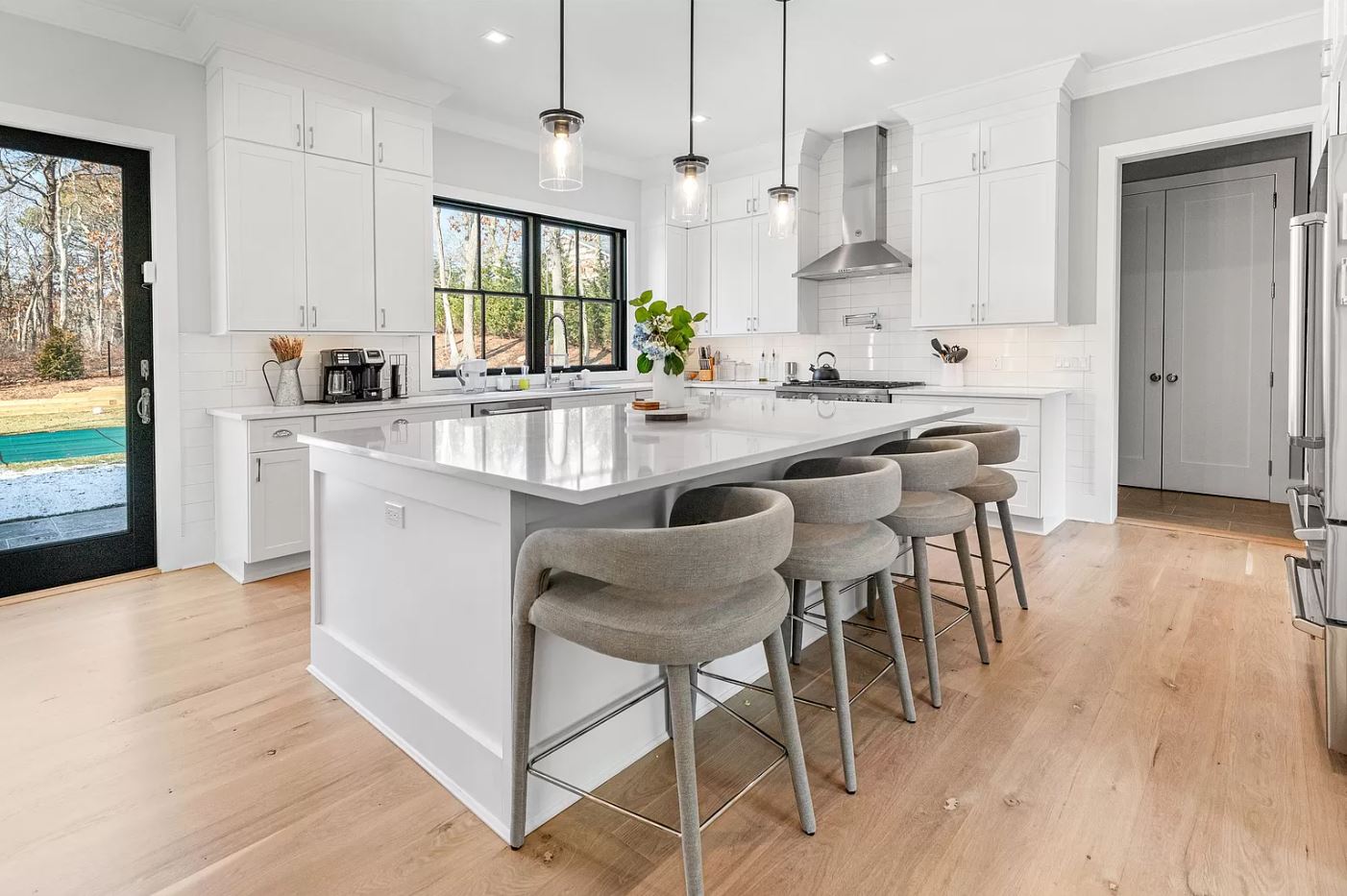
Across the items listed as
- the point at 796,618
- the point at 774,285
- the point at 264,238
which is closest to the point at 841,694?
the point at 796,618

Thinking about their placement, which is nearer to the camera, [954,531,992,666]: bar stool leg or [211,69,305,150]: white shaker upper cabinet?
[954,531,992,666]: bar stool leg

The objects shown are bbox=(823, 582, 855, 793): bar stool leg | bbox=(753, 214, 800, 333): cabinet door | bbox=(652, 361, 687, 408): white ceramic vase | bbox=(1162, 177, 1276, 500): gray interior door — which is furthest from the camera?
bbox=(753, 214, 800, 333): cabinet door

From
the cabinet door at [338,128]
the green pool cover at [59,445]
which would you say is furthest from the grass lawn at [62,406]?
the cabinet door at [338,128]

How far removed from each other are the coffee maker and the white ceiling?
65.7 inches

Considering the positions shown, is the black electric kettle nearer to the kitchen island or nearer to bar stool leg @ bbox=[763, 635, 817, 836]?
the kitchen island

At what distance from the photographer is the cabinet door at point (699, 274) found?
21.7ft

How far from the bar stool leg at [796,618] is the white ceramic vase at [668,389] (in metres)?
0.85

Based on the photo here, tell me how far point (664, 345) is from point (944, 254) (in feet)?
9.90

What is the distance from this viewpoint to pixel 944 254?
202 inches

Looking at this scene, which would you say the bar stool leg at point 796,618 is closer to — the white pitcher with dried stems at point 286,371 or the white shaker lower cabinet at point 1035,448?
the white shaker lower cabinet at point 1035,448

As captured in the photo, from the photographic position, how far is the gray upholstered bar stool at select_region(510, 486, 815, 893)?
56.9 inches

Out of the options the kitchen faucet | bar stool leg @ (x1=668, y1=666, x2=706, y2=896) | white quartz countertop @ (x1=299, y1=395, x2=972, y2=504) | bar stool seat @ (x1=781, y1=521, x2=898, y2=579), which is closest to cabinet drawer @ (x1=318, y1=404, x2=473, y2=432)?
the kitchen faucet

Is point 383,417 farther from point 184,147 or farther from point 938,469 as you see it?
point 938,469

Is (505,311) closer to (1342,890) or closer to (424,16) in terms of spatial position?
(424,16)
